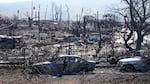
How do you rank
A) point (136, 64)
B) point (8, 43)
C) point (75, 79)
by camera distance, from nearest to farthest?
point (75, 79) < point (136, 64) < point (8, 43)

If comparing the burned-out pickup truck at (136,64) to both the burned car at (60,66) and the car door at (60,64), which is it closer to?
the burned car at (60,66)

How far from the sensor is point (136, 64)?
2648 centimetres

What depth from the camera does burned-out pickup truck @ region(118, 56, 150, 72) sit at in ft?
86.5

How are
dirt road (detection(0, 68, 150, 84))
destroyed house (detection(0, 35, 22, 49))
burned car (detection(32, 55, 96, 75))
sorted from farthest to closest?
destroyed house (detection(0, 35, 22, 49)) < burned car (detection(32, 55, 96, 75)) < dirt road (detection(0, 68, 150, 84))

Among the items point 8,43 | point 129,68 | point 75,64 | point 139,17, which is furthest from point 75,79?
point 8,43

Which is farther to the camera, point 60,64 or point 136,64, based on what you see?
point 136,64

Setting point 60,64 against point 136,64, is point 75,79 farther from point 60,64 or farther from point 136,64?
point 136,64

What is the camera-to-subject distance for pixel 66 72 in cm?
2555

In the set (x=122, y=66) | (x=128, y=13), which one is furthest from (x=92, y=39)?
(x=122, y=66)

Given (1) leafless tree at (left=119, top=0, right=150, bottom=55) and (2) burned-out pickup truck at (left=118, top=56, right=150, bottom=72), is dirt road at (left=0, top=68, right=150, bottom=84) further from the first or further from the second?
(1) leafless tree at (left=119, top=0, right=150, bottom=55)

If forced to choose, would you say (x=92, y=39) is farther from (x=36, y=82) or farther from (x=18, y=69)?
(x=36, y=82)

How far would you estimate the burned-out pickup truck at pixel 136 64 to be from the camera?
26.4 metres

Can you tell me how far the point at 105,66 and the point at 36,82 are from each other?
8.14 metres

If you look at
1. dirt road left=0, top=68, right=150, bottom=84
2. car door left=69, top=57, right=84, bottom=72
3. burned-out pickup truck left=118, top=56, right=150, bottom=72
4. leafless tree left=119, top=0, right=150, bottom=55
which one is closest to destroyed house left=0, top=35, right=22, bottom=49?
leafless tree left=119, top=0, right=150, bottom=55
